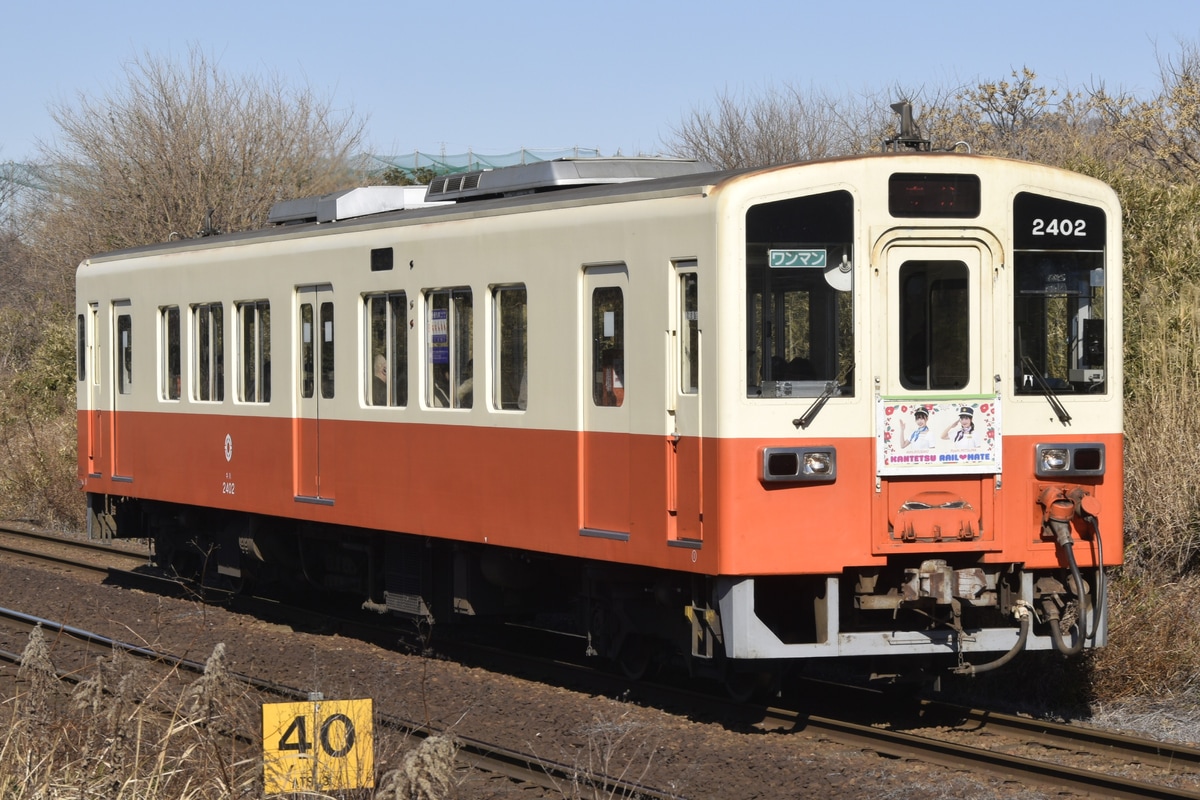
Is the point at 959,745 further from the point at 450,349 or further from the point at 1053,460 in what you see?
the point at 450,349

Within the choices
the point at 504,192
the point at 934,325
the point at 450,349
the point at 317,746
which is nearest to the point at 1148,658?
the point at 934,325

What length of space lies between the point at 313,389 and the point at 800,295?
15.8 ft

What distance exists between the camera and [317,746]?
245 inches

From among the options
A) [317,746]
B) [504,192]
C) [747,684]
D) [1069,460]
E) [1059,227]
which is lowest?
[747,684]

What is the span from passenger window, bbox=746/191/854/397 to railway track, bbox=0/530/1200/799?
1.89 metres

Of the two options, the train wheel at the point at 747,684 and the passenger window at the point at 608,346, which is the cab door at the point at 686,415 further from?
the train wheel at the point at 747,684

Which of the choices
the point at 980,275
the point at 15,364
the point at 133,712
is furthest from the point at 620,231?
the point at 15,364

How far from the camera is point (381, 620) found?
43.5 feet

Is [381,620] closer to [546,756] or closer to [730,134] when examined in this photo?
[546,756]

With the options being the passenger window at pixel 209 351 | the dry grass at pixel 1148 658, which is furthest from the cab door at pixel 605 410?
the passenger window at pixel 209 351

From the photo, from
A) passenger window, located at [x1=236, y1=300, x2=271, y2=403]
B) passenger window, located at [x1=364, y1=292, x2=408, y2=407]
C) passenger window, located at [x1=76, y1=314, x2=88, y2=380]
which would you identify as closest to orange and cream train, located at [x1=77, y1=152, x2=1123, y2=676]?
passenger window, located at [x1=364, y1=292, x2=408, y2=407]

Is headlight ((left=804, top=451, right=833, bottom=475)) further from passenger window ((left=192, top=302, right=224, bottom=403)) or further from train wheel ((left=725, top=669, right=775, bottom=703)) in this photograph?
passenger window ((left=192, top=302, right=224, bottom=403))

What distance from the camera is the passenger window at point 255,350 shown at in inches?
497

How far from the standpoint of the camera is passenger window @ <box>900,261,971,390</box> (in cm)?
862
